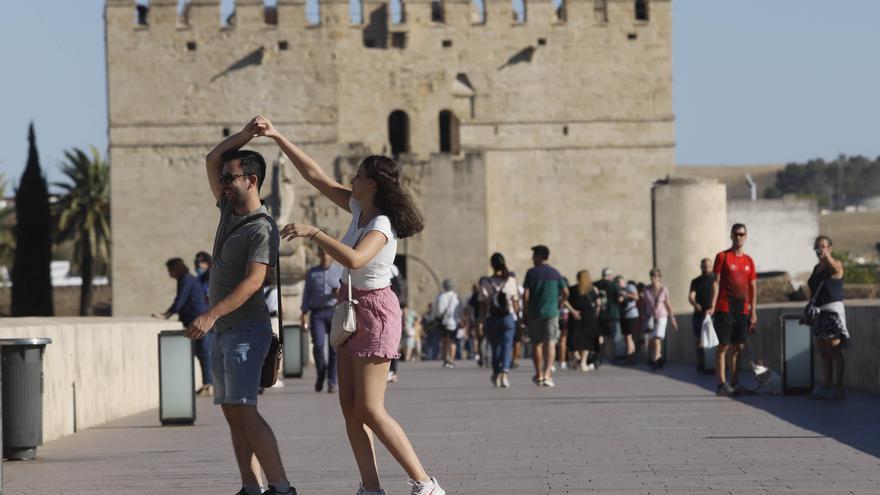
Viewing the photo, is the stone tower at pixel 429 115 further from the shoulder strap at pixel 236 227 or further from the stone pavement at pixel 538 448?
the shoulder strap at pixel 236 227

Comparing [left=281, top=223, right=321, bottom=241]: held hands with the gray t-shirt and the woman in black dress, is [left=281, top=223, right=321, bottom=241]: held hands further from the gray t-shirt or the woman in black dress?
the woman in black dress

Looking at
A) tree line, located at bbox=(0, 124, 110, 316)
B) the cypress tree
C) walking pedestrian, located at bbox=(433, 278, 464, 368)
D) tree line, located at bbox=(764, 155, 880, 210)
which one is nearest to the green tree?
tree line, located at bbox=(0, 124, 110, 316)

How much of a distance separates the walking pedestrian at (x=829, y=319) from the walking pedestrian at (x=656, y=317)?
7.30 m

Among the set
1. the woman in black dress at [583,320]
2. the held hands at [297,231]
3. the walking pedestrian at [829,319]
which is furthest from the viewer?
the woman in black dress at [583,320]

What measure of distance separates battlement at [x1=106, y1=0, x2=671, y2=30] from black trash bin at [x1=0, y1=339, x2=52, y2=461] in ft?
127

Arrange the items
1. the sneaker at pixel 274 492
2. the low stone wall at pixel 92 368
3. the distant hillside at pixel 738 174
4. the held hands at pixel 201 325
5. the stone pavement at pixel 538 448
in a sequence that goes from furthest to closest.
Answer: the distant hillside at pixel 738 174 < the low stone wall at pixel 92 368 < the stone pavement at pixel 538 448 < the sneaker at pixel 274 492 < the held hands at pixel 201 325

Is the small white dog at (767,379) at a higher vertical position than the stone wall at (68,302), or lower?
higher

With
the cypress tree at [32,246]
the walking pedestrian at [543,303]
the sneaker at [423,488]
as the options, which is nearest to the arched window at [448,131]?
the cypress tree at [32,246]

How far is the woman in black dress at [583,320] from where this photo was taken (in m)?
22.1

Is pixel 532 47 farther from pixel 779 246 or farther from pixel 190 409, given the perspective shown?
pixel 190 409

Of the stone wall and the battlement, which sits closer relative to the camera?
the battlement

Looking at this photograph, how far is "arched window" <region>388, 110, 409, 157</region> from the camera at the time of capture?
4977cm

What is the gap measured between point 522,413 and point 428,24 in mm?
36047

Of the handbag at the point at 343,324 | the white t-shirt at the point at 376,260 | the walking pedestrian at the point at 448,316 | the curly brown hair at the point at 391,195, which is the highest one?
the curly brown hair at the point at 391,195
